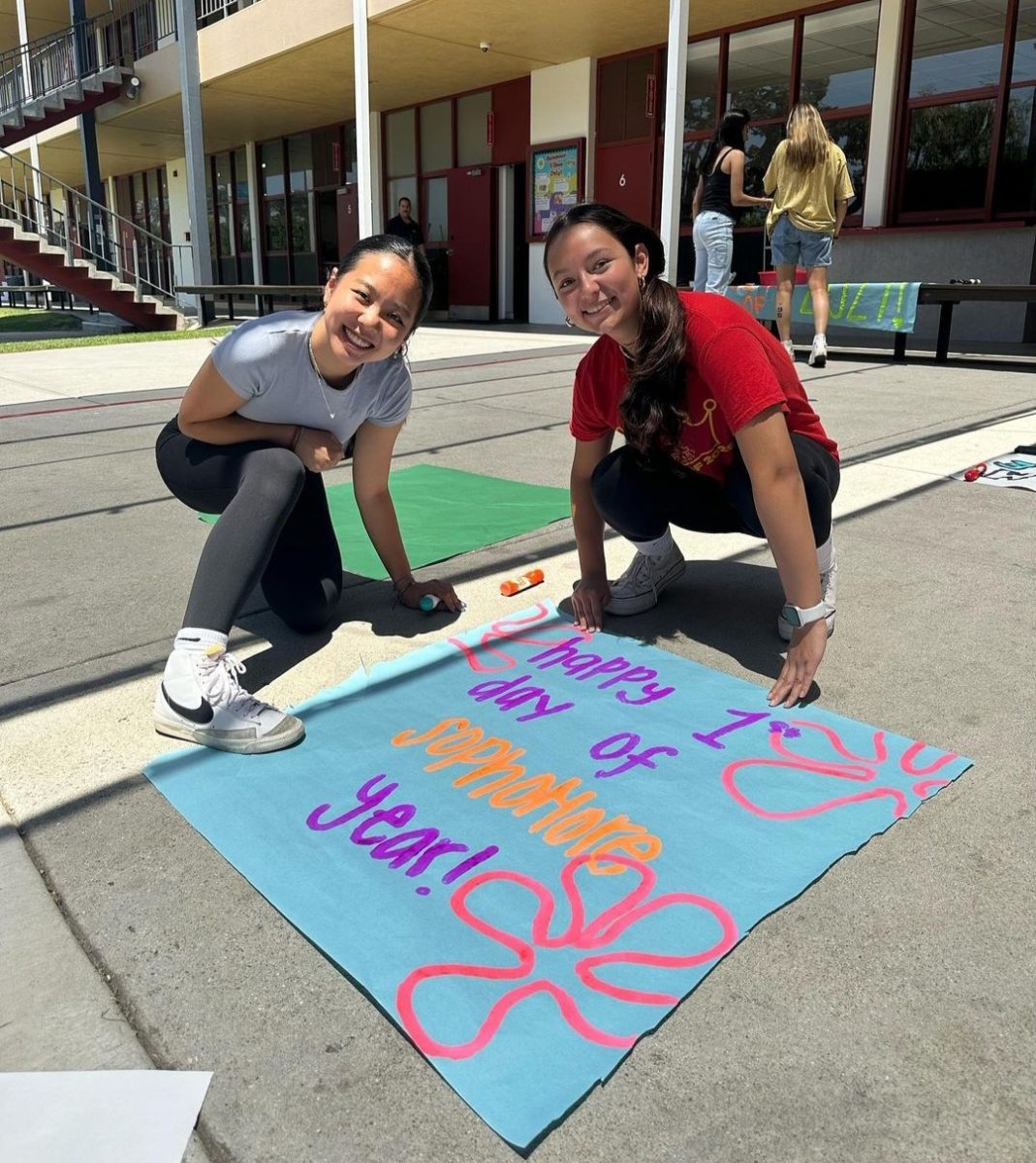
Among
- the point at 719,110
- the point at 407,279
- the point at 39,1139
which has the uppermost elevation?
the point at 719,110

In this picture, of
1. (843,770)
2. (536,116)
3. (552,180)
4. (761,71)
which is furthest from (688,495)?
(536,116)

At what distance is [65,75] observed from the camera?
54.2 ft

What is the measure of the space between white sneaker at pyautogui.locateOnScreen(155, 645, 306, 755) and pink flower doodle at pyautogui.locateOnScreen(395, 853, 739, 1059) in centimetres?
60

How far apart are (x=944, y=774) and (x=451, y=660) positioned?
1.11 meters

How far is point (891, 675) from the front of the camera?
2.28m

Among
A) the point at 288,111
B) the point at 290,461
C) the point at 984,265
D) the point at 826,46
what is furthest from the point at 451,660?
the point at 288,111

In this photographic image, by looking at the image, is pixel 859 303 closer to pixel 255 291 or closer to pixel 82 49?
pixel 255 291

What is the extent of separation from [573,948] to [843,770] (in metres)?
0.74

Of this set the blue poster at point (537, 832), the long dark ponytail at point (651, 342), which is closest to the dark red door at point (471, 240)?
the long dark ponytail at point (651, 342)

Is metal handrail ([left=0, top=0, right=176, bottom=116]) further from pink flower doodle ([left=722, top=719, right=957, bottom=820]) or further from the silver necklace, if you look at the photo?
pink flower doodle ([left=722, top=719, right=957, bottom=820])

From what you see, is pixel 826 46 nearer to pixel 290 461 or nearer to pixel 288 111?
pixel 288 111

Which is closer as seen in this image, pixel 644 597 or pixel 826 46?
pixel 644 597

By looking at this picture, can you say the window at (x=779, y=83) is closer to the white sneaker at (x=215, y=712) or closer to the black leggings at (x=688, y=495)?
the black leggings at (x=688, y=495)

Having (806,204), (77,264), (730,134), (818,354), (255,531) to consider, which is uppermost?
(730,134)
